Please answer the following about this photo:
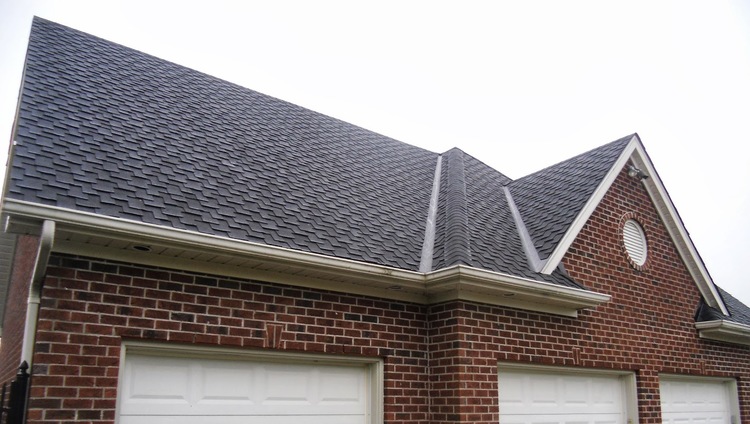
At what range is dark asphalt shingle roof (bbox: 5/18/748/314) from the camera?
6.33 meters

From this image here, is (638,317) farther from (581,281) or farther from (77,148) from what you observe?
(77,148)

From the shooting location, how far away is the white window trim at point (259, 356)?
575 cm

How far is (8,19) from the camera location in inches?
390

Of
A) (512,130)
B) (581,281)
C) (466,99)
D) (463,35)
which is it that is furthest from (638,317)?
(512,130)

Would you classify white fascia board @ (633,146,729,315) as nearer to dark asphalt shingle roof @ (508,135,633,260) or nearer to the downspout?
dark asphalt shingle roof @ (508,135,633,260)

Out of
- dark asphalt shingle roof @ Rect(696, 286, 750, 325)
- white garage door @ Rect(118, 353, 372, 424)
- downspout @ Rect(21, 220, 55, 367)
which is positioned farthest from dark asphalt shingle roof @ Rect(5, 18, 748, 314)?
dark asphalt shingle roof @ Rect(696, 286, 750, 325)

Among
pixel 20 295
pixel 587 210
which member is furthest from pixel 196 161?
pixel 587 210

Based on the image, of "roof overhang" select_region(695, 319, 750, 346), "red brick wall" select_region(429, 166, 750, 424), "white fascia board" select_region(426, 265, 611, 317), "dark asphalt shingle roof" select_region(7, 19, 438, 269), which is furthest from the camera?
"roof overhang" select_region(695, 319, 750, 346)

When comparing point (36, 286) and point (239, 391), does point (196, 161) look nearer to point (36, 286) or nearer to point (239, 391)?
point (36, 286)

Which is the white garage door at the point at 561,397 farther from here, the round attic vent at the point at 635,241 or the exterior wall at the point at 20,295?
the exterior wall at the point at 20,295

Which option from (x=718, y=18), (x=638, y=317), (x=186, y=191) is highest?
(x=718, y=18)

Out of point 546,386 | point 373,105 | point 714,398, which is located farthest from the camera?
point 373,105

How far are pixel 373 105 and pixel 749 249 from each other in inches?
858

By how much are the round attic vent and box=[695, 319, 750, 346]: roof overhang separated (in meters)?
1.67
